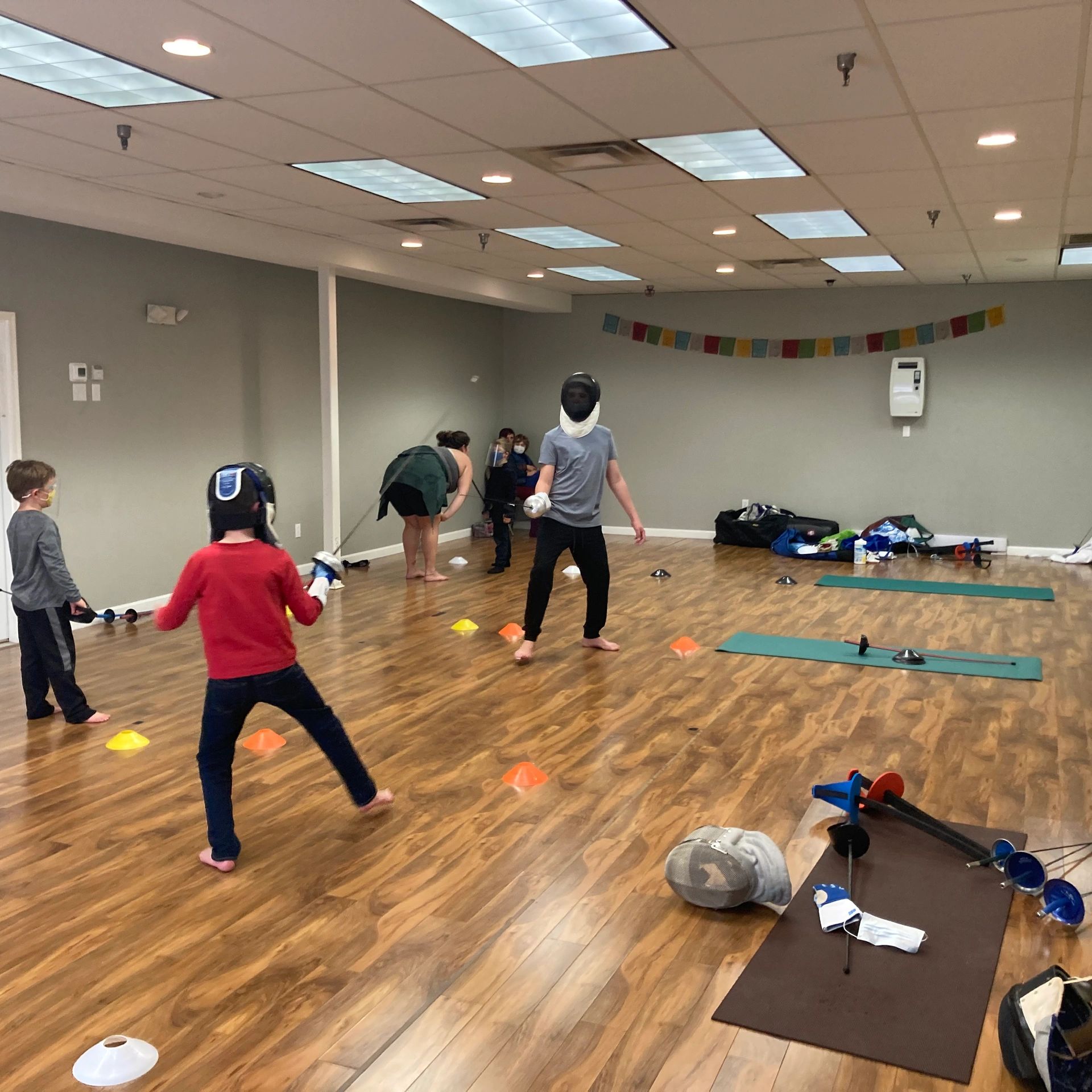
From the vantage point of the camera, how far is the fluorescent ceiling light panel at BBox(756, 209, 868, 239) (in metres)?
6.74

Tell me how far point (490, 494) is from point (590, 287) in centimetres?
301

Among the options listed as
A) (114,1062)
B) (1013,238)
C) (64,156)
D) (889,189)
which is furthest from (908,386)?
(114,1062)

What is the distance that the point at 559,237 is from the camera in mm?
7777

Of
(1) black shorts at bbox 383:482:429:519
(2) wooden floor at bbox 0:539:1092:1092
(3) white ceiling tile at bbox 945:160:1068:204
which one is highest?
(3) white ceiling tile at bbox 945:160:1068:204

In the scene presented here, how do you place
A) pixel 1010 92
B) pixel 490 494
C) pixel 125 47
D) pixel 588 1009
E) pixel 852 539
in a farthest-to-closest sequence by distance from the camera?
pixel 852 539 → pixel 490 494 → pixel 1010 92 → pixel 125 47 → pixel 588 1009

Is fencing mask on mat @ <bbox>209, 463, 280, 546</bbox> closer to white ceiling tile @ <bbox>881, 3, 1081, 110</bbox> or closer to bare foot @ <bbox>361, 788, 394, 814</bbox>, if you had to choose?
bare foot @ <bbox>361, 788, 394, 814</bbox>

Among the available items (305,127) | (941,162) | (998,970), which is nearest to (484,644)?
(305,127)

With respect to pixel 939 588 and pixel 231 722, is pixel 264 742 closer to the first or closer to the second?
pixel 231 722

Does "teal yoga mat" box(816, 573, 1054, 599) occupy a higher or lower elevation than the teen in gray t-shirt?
lower

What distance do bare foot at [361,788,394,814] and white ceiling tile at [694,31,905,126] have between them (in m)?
2.73

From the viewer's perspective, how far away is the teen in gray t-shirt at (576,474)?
5559 millimetres

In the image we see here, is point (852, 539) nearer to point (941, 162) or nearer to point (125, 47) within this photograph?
point (941, 162)

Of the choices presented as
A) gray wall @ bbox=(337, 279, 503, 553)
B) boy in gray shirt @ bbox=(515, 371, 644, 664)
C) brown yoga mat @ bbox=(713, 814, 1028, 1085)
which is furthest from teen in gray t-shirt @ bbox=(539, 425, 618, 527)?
gray wall @ bbox=(337, 279, 503, 553)

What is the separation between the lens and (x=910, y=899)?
307cm
